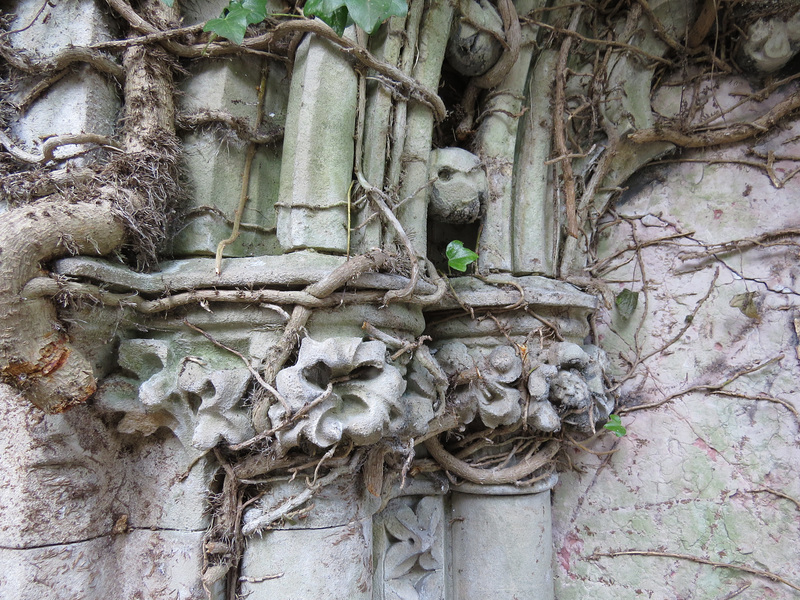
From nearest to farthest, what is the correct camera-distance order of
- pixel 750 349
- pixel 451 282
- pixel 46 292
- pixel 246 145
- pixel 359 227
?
1. pixel 46 292
2. pixel 359 227
3. pixel 246 145
4. pixel 451 282
5. pixel 750 349

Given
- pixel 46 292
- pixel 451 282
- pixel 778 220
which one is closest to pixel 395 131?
pixel 451 282

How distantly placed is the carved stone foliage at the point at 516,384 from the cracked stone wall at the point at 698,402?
341 mm

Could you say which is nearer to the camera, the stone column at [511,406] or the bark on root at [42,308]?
the bark on root at [42,308]

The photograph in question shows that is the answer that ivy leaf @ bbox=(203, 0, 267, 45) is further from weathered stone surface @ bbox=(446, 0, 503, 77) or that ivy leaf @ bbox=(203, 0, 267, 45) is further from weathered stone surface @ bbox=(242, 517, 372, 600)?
weathered stone surface @ bbox=(242, 517, 372, 600)

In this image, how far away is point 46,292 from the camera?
92cm

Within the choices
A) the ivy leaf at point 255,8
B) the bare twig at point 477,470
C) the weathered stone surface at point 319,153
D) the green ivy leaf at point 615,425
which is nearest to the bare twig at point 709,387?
the green ivy leaf at point 615,425

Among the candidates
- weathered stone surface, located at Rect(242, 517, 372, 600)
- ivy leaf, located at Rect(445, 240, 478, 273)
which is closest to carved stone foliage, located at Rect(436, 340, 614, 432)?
ivy leaf, located at Rect(445, 240, 478, 273)

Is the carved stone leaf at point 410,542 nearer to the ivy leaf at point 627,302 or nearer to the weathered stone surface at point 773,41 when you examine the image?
the ivy leaf at point 627,302

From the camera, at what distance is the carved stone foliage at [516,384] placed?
1384mm

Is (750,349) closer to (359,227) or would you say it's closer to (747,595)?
(747,595)

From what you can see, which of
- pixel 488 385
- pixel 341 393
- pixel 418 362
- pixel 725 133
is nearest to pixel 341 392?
pixel 341 393

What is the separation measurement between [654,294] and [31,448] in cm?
181

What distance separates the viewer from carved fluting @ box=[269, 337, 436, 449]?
98 cm

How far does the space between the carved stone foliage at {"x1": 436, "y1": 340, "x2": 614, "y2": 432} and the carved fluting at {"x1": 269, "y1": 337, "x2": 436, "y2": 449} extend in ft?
1.10
